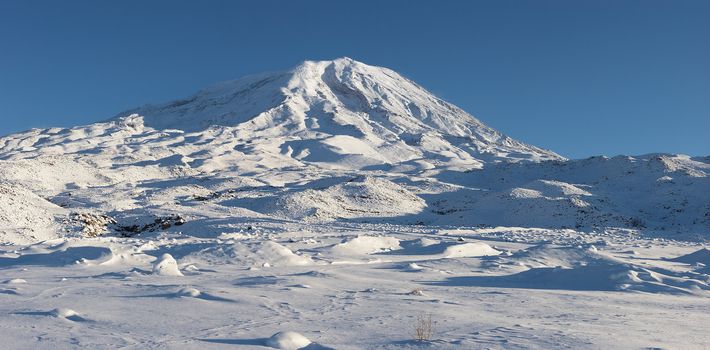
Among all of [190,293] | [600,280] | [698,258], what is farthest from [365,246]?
[190,293]

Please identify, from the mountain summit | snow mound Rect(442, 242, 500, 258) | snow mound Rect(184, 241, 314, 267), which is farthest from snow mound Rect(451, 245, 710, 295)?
the mountain summit

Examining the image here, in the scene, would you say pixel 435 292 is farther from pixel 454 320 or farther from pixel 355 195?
pixel 355 195

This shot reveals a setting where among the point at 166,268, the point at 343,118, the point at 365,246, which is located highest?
the point at 343,118

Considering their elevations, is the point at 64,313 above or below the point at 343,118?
below

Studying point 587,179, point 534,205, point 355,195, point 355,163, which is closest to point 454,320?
point 534,205

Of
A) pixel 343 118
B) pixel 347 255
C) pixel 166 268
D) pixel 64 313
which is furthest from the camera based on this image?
pixel 343 118

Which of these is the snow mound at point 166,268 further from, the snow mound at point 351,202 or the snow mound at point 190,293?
the snow mound at point 351,202

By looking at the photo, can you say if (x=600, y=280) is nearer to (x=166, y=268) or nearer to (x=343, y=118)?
(x=166, y=268)

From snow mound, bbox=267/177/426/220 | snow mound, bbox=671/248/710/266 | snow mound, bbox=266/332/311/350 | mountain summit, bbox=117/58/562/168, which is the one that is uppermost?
mountain summit, bbox=117/58/562/168

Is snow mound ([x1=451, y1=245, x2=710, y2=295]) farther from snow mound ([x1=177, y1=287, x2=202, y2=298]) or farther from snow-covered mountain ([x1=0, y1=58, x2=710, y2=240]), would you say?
snow-covered mountain ([x1=0, y1=58, x2=710, y2=240])
